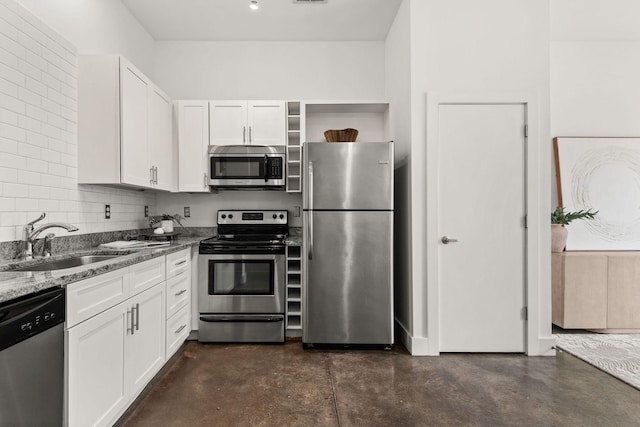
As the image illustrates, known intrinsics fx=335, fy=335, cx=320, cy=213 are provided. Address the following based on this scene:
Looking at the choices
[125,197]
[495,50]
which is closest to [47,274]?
[125,197]

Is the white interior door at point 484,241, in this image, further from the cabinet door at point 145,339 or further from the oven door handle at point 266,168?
the cabinet door at point 145,339

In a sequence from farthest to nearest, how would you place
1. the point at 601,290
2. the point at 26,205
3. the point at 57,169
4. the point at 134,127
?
the point at 601,290 → the point at 134,127 → the point at 57,169 → the point at 26,205

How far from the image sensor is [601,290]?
3.22m

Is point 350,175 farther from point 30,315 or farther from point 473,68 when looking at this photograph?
point 30,315

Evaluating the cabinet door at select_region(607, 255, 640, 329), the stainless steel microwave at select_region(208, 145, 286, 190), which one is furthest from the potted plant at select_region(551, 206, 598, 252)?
the stainless steel microwave at select_region(208, 145, 286, 190)

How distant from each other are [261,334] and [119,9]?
10.6 ft

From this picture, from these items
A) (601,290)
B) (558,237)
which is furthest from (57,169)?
(601,290)

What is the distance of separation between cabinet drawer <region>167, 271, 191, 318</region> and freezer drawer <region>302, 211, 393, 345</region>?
3.52 feet

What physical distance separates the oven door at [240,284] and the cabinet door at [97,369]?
1.20 meters

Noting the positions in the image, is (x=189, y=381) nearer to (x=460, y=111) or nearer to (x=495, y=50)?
(x=460, y=111)

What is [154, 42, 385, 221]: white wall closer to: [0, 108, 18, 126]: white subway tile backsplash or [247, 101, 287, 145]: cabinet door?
[247, 101, 287, 145]: cabinet door

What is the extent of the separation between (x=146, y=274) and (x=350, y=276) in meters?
1.58

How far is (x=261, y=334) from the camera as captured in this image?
3088 millimetres

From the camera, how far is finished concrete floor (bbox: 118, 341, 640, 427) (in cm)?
195
